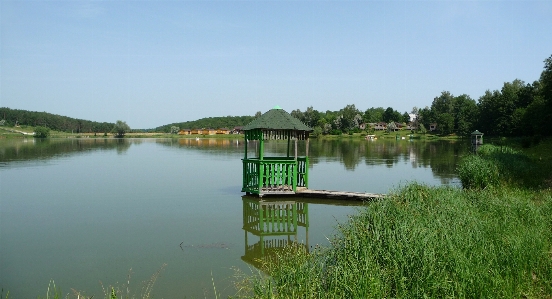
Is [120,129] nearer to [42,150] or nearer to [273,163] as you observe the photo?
[42,150]

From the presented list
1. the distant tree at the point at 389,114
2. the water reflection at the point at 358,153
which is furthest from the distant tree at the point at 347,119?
the water reflection at the point at 358,153

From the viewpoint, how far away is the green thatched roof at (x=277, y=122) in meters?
14.9

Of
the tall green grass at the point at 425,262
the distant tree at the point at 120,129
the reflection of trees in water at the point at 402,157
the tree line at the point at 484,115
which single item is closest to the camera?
the tall green grass at the point at 425,262

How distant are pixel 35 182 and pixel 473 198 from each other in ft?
61.1

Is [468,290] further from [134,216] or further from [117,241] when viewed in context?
[134,216]

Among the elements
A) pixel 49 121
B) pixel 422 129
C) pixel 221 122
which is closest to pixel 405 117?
pixel 422 129

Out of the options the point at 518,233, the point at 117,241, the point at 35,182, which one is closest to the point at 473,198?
the point at 518,233

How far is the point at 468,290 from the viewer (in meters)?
4.86

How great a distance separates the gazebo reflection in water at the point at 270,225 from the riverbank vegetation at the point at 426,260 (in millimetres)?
870

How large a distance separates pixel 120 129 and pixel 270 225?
135 meters

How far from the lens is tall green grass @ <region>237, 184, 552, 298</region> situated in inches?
190

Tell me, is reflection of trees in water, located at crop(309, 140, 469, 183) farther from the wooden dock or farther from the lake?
the wooden dock

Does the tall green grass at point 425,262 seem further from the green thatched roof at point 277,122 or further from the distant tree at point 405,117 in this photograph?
the distant tree at point 405,117

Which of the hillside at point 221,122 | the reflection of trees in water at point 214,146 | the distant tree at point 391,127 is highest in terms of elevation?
the hillside at point 221,122
